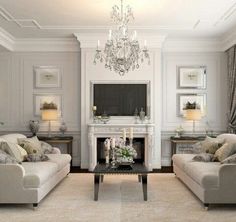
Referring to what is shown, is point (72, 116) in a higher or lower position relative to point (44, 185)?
higher

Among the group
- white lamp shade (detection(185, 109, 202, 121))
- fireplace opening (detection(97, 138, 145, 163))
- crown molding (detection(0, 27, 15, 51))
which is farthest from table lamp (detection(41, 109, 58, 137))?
white lamp shade (detection(185, 109, 202, 121))

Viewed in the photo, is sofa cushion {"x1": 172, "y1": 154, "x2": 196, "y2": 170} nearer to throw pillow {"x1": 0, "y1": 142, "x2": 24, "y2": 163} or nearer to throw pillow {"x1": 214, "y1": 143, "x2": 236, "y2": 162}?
throw pillow {"x1": 214, "y1": 143, "x2": 236, "y2": 162}

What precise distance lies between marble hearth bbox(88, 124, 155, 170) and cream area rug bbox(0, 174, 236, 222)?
1.67m

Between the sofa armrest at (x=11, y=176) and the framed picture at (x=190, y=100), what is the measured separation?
4.43 metres

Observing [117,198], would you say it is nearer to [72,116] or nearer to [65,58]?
[72,116]

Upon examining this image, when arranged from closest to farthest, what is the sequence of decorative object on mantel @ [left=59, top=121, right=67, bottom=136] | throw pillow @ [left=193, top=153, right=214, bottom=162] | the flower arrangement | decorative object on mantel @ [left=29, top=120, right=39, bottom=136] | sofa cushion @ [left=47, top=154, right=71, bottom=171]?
Answer: 1. the flower arrangement
2. throw pillow @ [left=193, top=153, right=214, bottom=162]
3. sofa cushion @ [left=47, top=154, right=71, bottom=171]
4. decorative object on mantel @ [left=29, top=120, right=39, bottom=136]
5. decorative object on mantel @ [left=59, top=121, right=67, bottom=136]

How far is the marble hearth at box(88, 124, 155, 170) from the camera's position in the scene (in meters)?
7.58

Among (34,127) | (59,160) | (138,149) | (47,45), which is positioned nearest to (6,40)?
(47,45)

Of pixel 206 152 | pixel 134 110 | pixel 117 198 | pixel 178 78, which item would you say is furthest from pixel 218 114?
pixel 117 198

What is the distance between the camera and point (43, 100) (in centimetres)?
815

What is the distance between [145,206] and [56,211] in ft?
3.51

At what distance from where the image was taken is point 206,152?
5.97 meters

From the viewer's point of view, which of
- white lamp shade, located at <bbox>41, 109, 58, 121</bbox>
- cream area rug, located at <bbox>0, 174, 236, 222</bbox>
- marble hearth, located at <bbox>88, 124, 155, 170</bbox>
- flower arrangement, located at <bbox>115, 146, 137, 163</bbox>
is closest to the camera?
cream area rug, located at <bbox>0, 174, 236, 222</bbox>

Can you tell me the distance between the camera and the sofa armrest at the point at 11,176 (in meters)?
4.50
